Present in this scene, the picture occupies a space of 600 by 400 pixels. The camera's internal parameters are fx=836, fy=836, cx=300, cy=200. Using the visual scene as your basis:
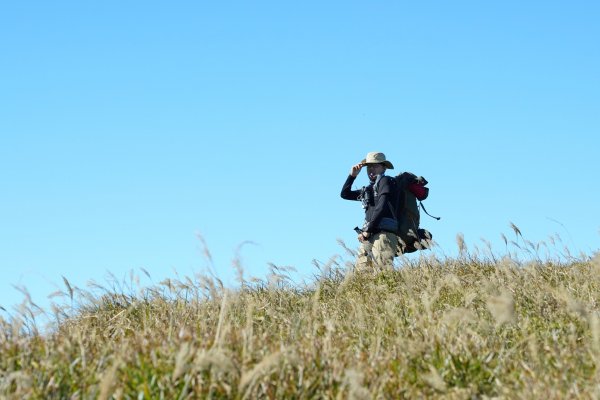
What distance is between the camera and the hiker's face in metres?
14.3

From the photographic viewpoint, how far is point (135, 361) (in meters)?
4.38

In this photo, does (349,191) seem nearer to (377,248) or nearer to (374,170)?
(374,170)

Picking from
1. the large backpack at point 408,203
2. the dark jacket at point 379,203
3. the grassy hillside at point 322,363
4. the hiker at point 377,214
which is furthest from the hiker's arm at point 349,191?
the grassy hillside at point 322,363

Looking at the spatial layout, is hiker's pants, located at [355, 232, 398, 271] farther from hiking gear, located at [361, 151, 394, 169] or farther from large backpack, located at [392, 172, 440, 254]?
hiking gear, located at [361, 151, 394, 169]

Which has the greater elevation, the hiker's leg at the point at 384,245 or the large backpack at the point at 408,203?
the large backpack at the point at 408,203

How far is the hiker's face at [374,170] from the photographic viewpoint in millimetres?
14323

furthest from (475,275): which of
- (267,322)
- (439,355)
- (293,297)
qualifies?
(439,355)

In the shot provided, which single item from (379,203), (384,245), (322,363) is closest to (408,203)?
(379,203)

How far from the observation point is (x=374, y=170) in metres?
14.4

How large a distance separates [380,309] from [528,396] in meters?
3.54

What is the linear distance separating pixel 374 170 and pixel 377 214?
1.19 metres

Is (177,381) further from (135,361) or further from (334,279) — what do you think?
(334,279)

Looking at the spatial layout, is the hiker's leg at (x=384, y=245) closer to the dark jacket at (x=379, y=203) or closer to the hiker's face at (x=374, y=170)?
the dark jacket at (x=379, y=203)

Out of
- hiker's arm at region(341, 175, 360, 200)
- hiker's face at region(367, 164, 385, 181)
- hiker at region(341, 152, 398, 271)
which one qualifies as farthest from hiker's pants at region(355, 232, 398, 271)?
hiker's arm at region(341, 175, 360, 200)
